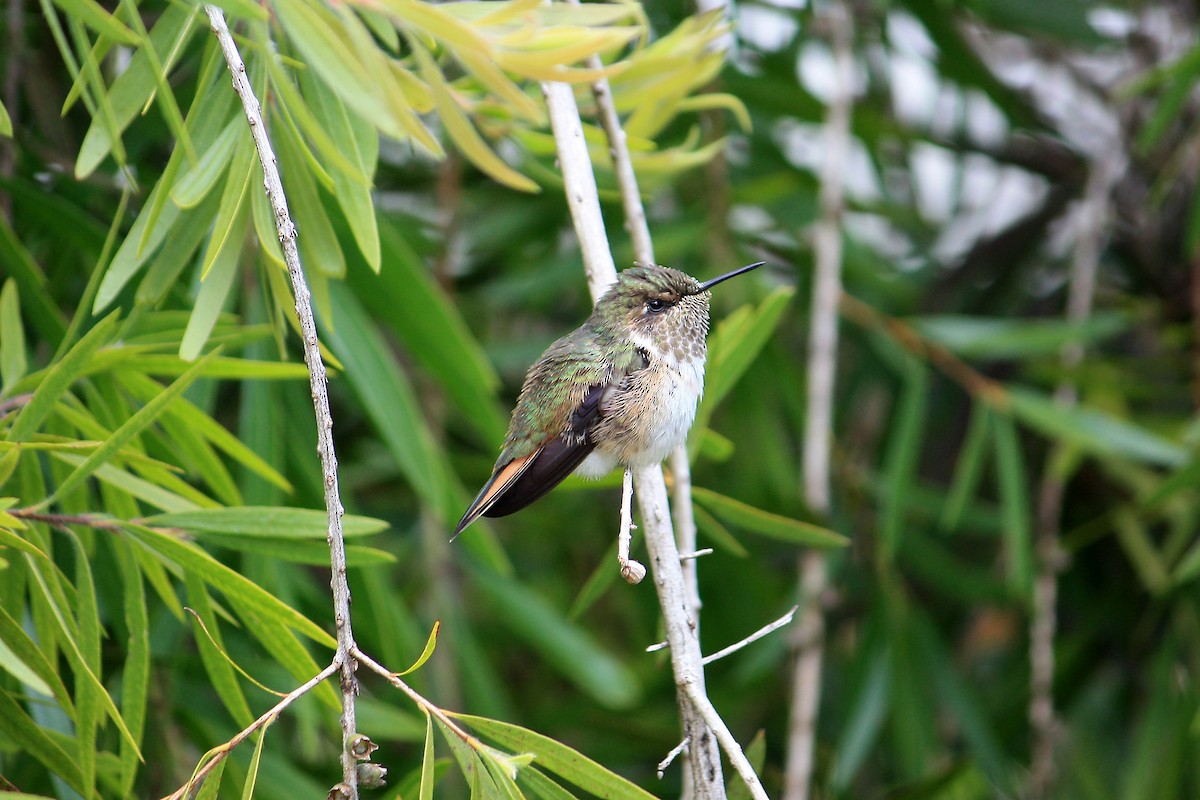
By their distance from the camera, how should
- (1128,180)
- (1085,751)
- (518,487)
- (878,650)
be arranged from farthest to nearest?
(1128,180)
(1085,751)
(878,650)
(518,487)

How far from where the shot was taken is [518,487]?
1.77 meters

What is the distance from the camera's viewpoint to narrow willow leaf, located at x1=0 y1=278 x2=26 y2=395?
160cm

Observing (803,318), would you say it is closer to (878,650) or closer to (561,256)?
(561,256)

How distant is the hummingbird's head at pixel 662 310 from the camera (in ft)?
6.67

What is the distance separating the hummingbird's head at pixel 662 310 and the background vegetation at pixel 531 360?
191mm

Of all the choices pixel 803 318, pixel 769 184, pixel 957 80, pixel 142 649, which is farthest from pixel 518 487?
pixel 957 80

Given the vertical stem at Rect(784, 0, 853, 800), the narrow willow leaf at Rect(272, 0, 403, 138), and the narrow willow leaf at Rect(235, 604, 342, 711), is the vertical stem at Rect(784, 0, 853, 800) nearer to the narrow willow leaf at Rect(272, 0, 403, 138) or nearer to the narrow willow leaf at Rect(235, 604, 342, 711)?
the narrow willow leaf at Rect(235, 604, 342, 711)

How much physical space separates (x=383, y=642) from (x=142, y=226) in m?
1.13

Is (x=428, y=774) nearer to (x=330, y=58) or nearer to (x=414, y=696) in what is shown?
(x=414, y=696)

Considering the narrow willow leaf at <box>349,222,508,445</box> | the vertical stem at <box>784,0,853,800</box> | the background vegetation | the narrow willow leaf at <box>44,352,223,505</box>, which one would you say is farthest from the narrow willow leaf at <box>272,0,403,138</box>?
the vertical stem at <box>784,0,853,800</box>

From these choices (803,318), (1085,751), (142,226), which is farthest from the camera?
(803,318)

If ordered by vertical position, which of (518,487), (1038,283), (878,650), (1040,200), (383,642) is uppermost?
(518,487)

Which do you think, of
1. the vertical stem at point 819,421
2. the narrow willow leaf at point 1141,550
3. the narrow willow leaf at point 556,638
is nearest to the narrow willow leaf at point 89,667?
the vertical stem at point 819,421

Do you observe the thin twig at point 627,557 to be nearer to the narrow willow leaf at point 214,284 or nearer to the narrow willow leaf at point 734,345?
the narrow willow leaf at point 734,345
